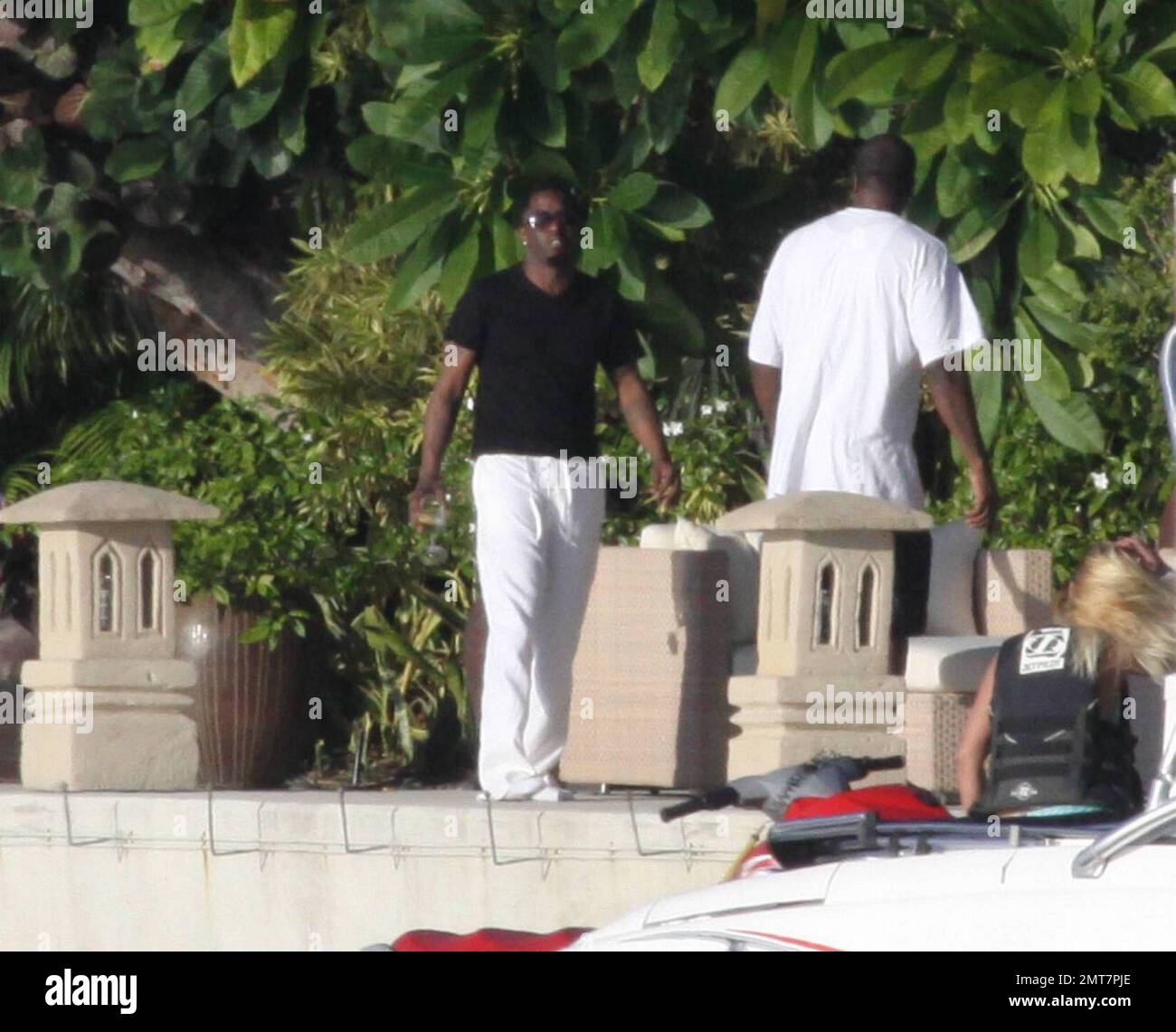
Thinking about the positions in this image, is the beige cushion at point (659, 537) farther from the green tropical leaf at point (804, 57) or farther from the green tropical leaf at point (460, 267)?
the green tropical leaf at point (804, 57)

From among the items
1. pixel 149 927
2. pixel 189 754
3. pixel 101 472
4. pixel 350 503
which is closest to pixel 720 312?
pixel 350 503

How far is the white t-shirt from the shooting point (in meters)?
6.88

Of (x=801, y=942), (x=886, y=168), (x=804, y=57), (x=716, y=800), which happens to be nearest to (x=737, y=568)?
(x=886, y=168)

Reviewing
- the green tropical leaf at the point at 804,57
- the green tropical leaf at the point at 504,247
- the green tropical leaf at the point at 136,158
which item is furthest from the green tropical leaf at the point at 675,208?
the green tropical leaf at the point at 136,158

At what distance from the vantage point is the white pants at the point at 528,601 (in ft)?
22.7

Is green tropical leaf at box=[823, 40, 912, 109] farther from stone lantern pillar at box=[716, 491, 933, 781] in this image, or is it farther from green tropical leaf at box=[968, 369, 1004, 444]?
stone lantern pillar at box=[716, 491, 933, 781]

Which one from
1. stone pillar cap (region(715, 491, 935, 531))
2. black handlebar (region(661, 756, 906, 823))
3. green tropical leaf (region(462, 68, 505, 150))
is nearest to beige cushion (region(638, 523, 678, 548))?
stone pillar cap (region(715, 491, 935, 531))

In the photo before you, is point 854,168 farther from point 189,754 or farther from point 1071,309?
point 189,754

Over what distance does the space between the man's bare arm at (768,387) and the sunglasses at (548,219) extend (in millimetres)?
693

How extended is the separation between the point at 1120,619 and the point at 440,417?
2.61 meters

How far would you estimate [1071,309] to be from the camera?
8.26m

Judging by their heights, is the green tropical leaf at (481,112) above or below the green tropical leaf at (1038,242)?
above

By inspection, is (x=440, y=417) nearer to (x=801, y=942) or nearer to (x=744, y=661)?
(x=744, y=661)

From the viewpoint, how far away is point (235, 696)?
813 centimetres
